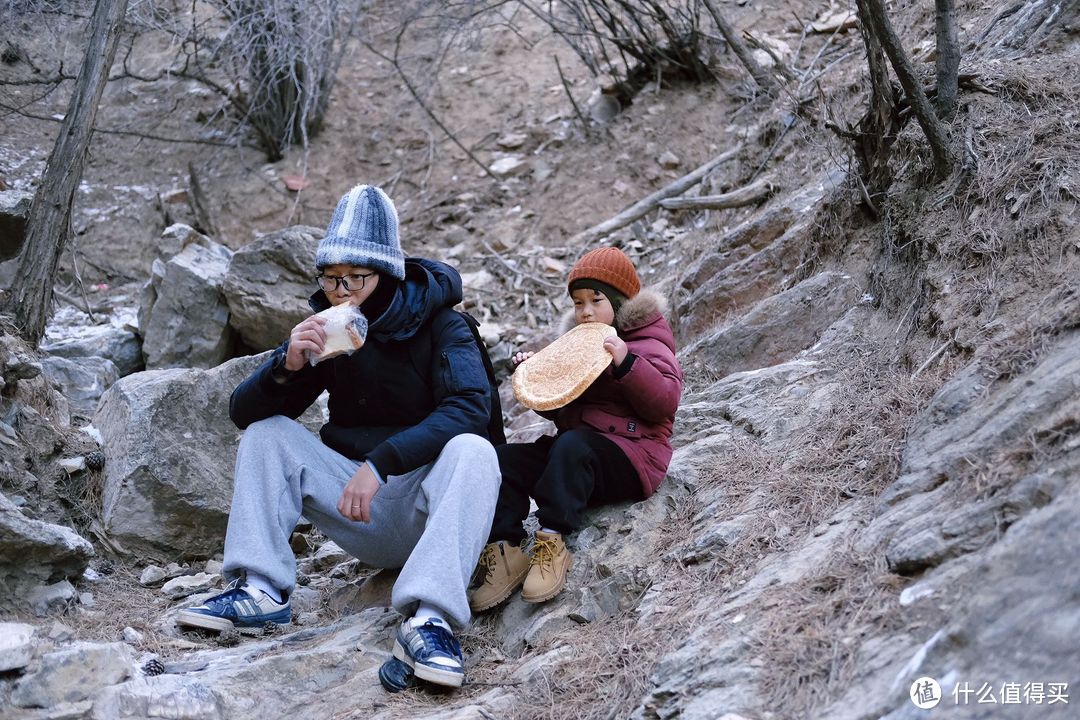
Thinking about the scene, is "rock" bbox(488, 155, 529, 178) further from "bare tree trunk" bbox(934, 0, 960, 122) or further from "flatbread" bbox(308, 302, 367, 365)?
"flatbread" bbox(308, 302, 367, 365)

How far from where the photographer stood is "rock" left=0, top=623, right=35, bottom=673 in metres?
2.80

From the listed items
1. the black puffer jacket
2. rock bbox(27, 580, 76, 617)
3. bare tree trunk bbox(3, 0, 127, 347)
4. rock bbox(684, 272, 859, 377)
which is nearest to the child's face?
the black puffer jacket

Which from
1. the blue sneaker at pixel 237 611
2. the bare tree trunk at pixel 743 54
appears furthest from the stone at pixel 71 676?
the bare tree trunk at pixel 743 54

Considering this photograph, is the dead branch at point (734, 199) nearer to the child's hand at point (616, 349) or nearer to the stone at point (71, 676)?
the child's hand at point (616, 349)

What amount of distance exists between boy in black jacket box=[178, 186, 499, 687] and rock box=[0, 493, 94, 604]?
668mm

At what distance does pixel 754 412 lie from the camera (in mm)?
4164

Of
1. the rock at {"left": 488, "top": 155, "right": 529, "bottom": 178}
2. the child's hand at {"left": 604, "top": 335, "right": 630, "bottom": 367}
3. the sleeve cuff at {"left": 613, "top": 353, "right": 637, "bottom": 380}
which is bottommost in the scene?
the sleeve cuff at {"left": 613, "top": 353, "right": 637, "bottom": 380}

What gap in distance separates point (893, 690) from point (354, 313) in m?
2.03

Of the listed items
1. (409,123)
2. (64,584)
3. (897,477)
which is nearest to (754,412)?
(897,477)

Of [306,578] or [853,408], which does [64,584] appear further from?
[853,408]

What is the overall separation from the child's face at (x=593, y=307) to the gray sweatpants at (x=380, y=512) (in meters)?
0.68

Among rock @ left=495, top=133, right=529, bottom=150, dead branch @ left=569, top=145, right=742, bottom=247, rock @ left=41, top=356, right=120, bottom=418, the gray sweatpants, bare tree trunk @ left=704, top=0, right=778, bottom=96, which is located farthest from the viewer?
rock @ left=495, top=133, right=529, bottom=150

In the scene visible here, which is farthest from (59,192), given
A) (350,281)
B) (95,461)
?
(350,281)

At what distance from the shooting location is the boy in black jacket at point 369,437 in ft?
10.7
